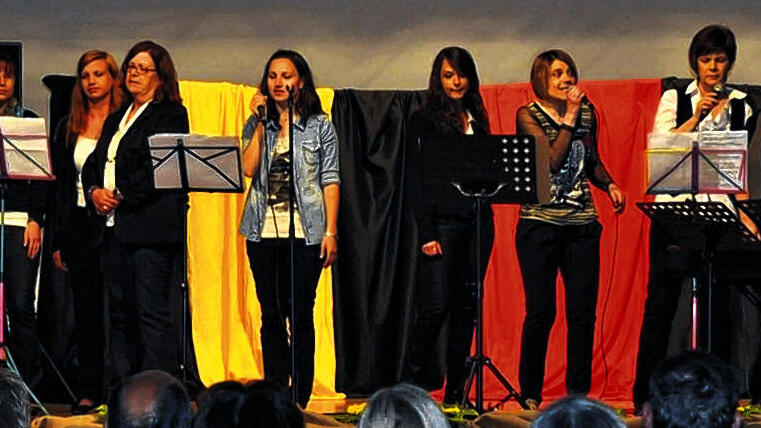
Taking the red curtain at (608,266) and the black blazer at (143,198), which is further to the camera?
the red curtain at (608,266)

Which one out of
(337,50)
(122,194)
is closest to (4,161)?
(122,194)

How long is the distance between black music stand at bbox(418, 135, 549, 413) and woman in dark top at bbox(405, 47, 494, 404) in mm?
472

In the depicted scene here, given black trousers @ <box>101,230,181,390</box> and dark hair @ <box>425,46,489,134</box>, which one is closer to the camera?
black trousers @ <box>101,230,181,390</box>

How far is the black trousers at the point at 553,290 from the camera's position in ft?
23.7

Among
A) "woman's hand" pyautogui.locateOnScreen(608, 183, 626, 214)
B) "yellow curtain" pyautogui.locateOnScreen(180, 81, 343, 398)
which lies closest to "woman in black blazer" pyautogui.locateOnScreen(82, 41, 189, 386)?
"yellow curtain" pyautogui.locateOnScreen(180, 81, 343, 398)

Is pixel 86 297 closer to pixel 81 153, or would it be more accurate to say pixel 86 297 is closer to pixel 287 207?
pixel 81 153

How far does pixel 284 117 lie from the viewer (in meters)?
7.14

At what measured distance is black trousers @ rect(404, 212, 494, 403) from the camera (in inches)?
288

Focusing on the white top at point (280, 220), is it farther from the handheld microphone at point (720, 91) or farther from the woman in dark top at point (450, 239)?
the handheld microphone at point (720, 91)

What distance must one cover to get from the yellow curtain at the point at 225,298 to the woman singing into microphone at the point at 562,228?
4.58 ft

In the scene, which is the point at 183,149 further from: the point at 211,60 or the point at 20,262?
the point at 211,60

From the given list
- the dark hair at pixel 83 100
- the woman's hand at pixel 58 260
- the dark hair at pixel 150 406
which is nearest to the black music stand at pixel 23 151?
the dark hair at pixel 83 100

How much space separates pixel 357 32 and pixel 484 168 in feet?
8.94

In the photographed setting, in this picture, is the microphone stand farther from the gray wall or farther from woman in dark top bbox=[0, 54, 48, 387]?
the gray wall
